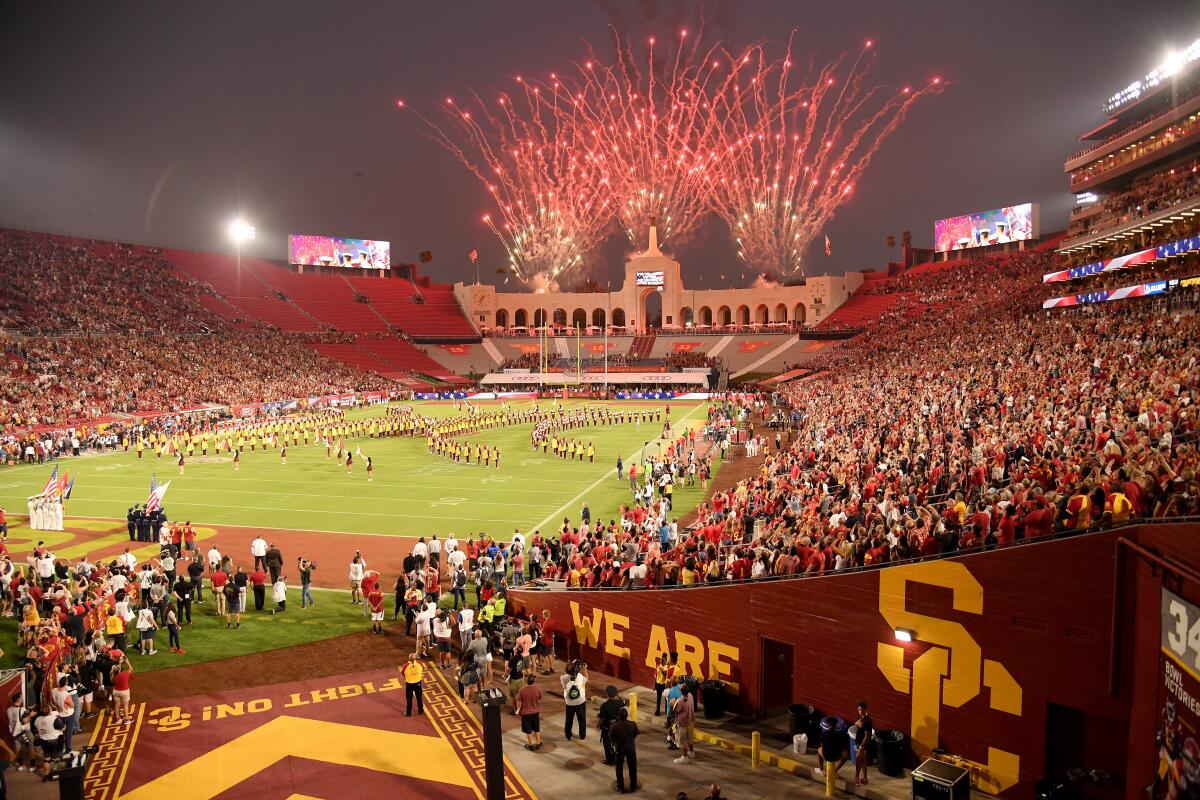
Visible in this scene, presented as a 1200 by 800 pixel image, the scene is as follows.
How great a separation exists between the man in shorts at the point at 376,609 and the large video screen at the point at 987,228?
8259 centimetres

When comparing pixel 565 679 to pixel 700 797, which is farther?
pixel 565 679

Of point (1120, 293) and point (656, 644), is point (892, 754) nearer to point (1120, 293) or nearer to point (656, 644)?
point (656, 644)

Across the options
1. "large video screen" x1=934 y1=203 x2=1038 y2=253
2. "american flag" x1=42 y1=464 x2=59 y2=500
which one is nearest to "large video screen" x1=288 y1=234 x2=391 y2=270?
"large video screen" x1=934 y1=203 x2=1038 y2=253

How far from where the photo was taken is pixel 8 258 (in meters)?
62.5

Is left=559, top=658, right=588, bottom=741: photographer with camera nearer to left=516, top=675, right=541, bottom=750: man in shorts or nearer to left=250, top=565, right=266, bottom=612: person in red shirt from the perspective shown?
left=516, top=675, right=541, bottom=750: man in shorts

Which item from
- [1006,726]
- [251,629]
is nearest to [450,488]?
[251,629]

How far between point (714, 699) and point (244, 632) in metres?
9.31

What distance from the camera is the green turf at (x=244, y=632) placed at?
1359cm

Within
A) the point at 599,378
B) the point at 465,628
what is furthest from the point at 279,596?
the point at 599,378

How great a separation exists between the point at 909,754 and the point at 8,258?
75.8 m

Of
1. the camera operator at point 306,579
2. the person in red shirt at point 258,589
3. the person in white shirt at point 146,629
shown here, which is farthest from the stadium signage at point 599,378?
the person in white shirt at point 146,629

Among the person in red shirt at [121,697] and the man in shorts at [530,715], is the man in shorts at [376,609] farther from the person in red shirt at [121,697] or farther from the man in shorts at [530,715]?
the man in shorts at [530,715]

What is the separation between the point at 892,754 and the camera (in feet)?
29.5

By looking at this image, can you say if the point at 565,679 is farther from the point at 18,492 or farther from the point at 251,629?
the point at 18,492
